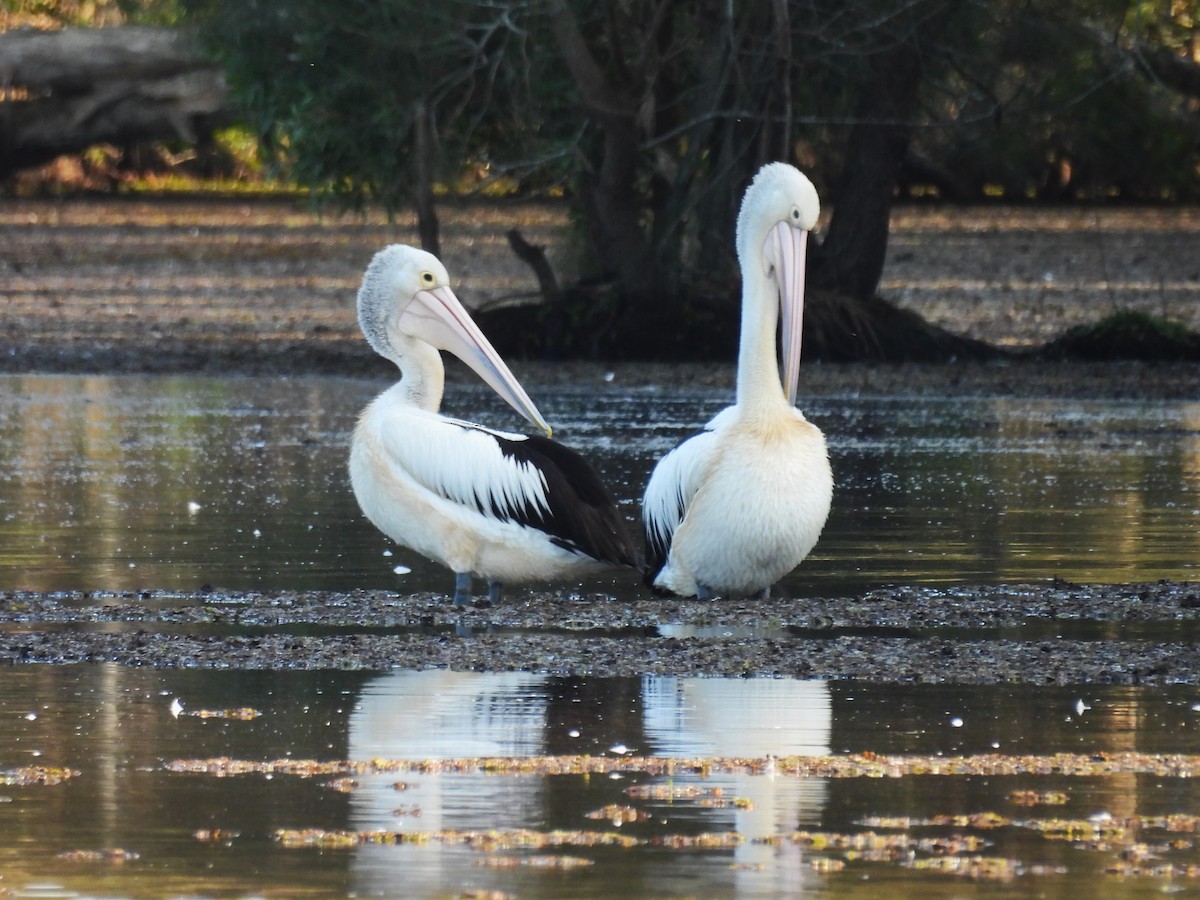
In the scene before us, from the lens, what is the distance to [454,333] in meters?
8.82

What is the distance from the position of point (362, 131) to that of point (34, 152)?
14.6m

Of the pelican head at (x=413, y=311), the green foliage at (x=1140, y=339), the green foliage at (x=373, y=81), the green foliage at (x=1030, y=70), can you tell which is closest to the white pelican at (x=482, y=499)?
the pelican head at (x=413, y=311)

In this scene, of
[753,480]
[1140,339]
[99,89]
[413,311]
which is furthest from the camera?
[99,89]

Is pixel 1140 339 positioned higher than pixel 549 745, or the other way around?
pixel 1140 339

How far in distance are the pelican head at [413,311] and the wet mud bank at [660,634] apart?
1253mm

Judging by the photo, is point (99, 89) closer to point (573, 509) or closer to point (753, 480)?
point (573, 509)

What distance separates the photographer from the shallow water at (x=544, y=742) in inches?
168

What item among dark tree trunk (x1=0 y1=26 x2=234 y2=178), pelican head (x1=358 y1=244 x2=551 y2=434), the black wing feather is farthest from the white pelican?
dark tree trunk (x1=0 y1=26 x2=234 y2=178)

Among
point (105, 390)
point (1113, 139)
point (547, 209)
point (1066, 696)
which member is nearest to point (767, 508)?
point (1066, 696)

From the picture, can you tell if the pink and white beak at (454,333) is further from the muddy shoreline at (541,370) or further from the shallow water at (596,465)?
the muddy shoreline at (541,370)

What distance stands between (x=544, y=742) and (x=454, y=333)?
3671 millimetres

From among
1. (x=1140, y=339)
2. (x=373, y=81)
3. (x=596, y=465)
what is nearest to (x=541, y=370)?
(x=373, y=81)

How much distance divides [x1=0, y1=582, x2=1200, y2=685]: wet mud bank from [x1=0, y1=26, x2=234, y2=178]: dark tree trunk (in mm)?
21345

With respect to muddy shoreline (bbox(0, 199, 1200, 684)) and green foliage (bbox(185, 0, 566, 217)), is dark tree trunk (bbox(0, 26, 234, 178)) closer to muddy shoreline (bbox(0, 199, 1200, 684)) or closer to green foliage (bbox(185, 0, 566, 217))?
muddy shoreline (bbox(0, 199, 1200, 684))
